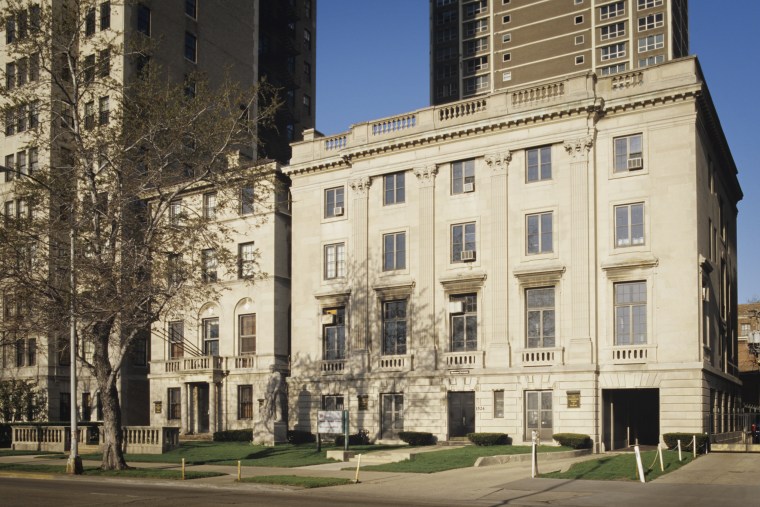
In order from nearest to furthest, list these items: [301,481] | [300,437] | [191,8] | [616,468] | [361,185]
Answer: [301,481] → [616,468] → [300,437] → [361,185] → [191,8]

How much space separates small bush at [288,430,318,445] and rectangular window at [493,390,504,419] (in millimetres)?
10901

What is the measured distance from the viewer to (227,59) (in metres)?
72.6

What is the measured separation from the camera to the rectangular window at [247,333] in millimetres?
54631

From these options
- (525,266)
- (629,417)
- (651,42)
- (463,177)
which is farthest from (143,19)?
(651,42)

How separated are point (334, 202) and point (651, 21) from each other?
5640 cm

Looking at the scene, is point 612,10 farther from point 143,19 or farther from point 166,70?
point 143,19

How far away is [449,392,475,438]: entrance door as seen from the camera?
45969mm

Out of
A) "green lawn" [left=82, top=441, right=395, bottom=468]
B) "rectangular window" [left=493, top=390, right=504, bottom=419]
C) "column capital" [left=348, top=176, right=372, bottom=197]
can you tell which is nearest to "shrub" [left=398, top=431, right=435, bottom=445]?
"green lawn" [left=82, top=441, right=395, bottom=468]

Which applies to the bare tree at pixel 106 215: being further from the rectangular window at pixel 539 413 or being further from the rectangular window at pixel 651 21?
the rectangular window at pixel 651 21

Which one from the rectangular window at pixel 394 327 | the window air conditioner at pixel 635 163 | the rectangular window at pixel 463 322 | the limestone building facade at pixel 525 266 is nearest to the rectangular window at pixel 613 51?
the limestone building facade at pixel 525 266

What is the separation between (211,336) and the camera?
185ft

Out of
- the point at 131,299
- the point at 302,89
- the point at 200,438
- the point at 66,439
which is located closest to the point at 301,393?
the point at 200,438

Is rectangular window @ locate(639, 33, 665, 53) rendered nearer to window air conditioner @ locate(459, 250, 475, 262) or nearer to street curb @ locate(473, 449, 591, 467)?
window air conditioner @ locate(459, 250, 475, 262)

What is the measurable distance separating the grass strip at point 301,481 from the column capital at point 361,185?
23.6 m
